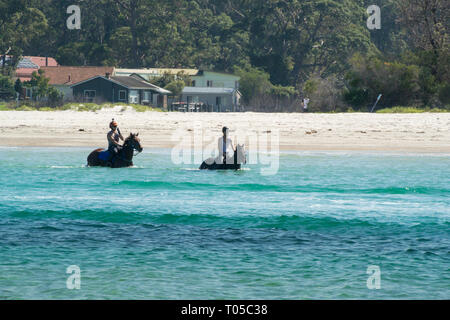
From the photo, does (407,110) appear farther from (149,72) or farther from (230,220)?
(149,72)

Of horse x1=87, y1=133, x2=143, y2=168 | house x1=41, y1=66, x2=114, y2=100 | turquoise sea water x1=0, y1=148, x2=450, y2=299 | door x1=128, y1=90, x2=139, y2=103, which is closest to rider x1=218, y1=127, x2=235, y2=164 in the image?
turquoise sea water x1=0, y1=148, x2=450, y2=299

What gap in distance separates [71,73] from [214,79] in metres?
16.8

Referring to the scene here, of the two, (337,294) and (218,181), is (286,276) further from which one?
(218,181)

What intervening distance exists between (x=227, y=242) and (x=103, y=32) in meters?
88.4

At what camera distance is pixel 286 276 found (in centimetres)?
→ 1087

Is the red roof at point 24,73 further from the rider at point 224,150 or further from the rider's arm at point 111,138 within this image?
the rider at point 224,150

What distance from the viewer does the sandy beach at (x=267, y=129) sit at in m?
30.8

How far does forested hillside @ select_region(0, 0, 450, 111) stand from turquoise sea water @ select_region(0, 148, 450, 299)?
166 ft

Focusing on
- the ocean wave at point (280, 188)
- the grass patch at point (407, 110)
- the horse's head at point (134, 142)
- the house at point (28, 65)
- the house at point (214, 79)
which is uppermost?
the house at point (28, 65)

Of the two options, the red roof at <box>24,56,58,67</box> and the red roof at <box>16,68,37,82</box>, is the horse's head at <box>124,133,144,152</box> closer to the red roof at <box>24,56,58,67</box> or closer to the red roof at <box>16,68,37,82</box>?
the red roof at <box>16,68,37,82</box>

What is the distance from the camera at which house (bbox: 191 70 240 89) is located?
281 ft

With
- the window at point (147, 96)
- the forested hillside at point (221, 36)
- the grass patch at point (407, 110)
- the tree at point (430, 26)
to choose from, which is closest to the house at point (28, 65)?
the forested hillside at point (221, 36)

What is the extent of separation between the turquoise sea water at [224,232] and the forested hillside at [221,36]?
50.7m
